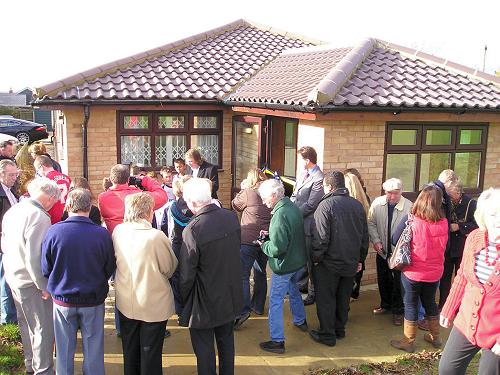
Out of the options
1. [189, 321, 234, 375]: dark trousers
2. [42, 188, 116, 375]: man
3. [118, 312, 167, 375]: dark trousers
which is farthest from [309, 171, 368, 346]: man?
[42, 188, 116, 375]: man

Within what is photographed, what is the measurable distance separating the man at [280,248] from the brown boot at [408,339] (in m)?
1.28

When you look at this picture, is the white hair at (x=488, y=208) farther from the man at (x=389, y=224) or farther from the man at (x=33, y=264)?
the man at (x=33, y=264)

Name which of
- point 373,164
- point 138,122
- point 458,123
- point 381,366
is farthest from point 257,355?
point 138,122

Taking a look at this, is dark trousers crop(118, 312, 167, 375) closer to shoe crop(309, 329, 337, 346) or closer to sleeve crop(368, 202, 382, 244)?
shoe crop(309, 329, 337, 346)

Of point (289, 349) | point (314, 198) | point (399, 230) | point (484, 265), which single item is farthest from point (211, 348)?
point (314, 198)

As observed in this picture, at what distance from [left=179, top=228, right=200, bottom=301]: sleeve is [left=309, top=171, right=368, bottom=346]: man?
1715 millimetres

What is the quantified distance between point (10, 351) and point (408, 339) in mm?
4224

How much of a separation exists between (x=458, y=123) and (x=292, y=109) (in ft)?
9.13

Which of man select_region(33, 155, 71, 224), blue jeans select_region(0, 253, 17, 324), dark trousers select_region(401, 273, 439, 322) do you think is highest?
man select_region(33, 155, 71, 224)

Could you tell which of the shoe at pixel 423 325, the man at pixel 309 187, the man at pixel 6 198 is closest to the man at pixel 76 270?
the man at pixel 6 198

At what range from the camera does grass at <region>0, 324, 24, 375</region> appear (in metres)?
4.96

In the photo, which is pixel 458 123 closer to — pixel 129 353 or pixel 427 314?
pixel 427 314

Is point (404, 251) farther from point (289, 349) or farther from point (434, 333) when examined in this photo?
point (289, 349)

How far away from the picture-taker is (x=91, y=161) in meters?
9.44
